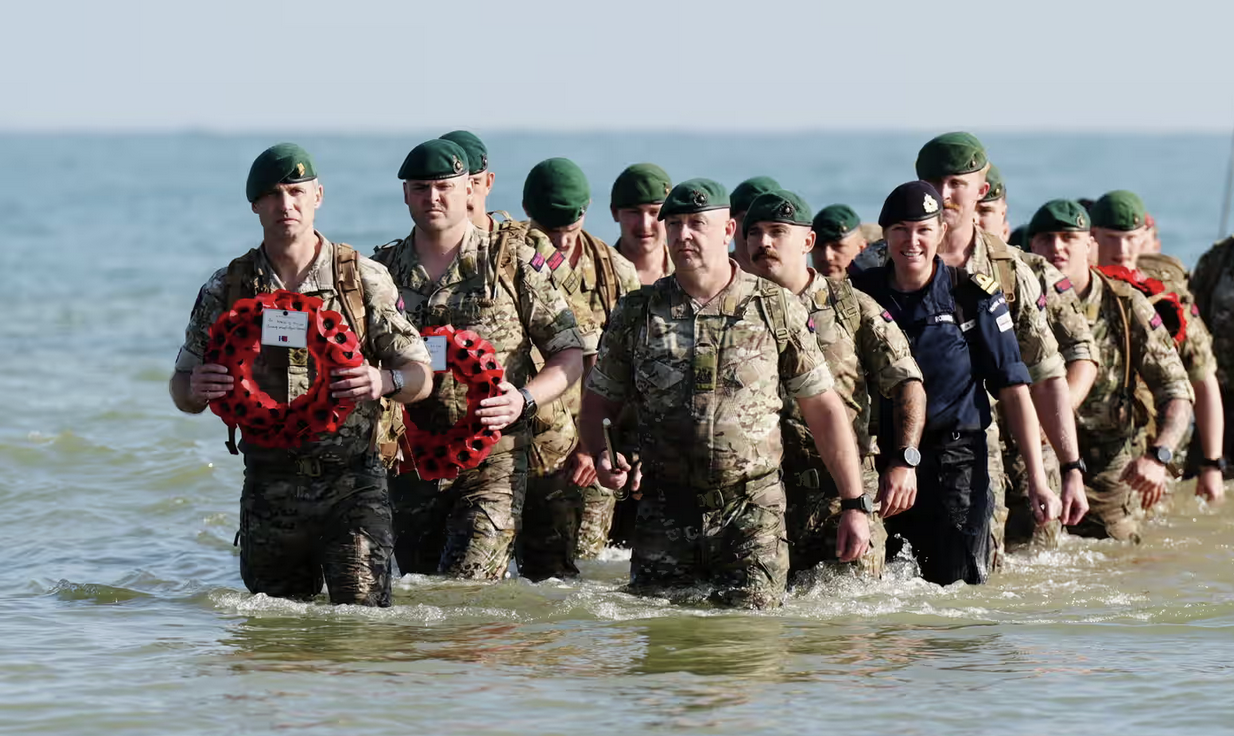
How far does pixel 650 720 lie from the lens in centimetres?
770

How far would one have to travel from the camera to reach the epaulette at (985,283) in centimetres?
944

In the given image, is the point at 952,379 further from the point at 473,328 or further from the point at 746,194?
the point at 473,328

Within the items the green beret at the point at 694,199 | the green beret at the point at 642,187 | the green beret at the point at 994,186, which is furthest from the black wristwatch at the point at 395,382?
the green beret at the point at 994,186

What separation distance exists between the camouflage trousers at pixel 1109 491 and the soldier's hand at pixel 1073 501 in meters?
2.07

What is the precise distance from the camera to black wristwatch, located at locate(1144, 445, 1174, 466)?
11036mm

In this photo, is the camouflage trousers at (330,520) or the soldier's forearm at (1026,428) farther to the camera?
the soldier's forearm at (1026,428)

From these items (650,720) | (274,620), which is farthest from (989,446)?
(274,620)

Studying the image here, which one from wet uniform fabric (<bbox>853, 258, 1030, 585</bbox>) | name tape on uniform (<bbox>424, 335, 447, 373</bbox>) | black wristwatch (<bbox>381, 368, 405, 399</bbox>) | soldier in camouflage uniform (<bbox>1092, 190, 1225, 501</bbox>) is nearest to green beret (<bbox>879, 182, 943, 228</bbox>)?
wet uniform fabric (<bbox>853, 258, 1030, 585</bbox>)

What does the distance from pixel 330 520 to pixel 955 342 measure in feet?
10.1

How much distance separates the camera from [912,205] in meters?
9.22

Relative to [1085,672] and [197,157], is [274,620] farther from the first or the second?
[197,157]

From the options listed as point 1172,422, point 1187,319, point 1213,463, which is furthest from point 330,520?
point 1187,319

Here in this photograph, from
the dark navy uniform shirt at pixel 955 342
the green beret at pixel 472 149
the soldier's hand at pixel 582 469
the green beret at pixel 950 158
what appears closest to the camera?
the dark navy uniform shirt at pixel 955 342

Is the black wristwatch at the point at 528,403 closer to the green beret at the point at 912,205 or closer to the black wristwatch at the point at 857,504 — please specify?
the black wristwatch at the point at 857,504
